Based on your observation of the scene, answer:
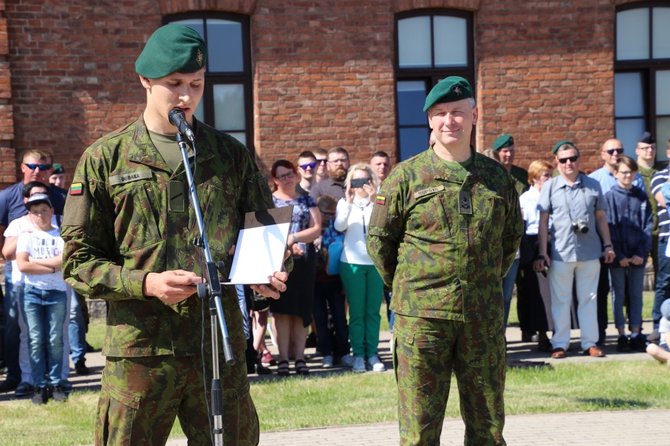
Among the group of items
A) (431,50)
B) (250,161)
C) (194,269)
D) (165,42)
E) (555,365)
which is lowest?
(555,365)

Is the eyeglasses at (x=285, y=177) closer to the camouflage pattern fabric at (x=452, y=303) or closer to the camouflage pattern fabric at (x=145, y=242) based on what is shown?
the camouflage pattern fabric at (x=452, y=303)

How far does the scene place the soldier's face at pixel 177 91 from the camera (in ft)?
13.1

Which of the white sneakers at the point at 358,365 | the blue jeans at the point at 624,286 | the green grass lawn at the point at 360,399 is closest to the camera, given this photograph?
the green grass lawn at the point at 360,399

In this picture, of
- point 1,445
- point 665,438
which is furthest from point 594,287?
point 1,445

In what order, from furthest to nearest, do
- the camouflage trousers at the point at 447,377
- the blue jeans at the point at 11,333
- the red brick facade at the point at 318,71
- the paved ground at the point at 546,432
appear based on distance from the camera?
the red brick facade at the point at 318,71, the blue jeans at the point at 11,333, the paved ground at the point at 546,432, the camouflage trousers at the point at 447,377

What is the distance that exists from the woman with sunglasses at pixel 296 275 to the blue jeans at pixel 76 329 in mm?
1961

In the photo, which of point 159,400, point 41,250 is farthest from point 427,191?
point 41,250

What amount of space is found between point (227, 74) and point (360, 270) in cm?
601

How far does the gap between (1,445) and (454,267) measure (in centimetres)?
381

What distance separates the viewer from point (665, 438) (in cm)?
729

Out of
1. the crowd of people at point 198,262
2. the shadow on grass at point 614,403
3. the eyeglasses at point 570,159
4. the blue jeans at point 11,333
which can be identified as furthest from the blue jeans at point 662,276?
the blue jeans at point 11,333

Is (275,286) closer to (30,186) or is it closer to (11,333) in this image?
(30,186)

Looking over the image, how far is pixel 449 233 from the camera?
5.54 m

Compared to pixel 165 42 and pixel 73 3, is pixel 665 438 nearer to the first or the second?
pixel 165 42
